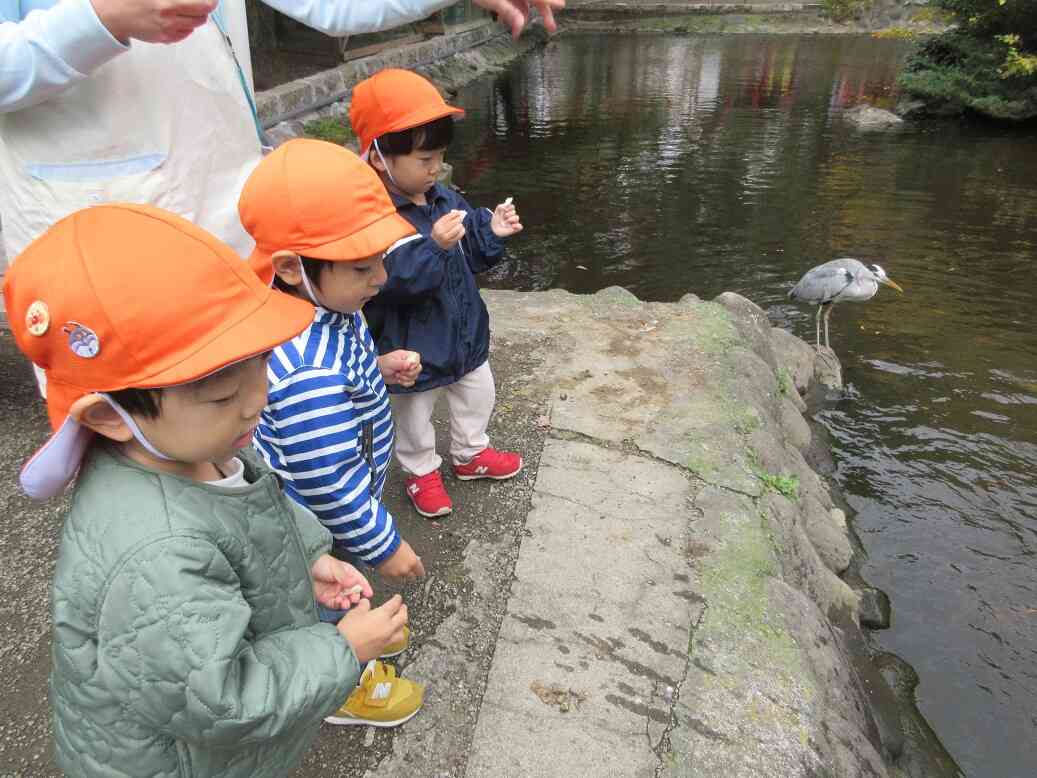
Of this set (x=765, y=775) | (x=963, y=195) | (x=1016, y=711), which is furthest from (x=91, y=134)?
(x=963, y=195)

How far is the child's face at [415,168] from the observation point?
2.18m

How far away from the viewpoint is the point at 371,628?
123cm

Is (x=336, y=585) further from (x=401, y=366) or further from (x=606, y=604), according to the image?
(x=606, y=604)

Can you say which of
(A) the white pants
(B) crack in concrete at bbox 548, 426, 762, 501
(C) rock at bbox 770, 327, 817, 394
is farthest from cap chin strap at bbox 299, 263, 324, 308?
(C) rock at bbox 770, 327, 817, 394

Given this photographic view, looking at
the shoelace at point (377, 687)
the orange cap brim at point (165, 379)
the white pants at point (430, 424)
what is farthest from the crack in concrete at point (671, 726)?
the orange cap brim at point (165, 379)

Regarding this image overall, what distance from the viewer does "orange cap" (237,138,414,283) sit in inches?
60.6

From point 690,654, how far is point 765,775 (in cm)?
36

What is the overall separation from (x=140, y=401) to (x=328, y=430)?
0.55 metres

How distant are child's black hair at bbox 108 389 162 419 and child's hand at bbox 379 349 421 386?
92 centimetres

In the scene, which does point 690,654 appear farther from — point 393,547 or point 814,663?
point 393,547

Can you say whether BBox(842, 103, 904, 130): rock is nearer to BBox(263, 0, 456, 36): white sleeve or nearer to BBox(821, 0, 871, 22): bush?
BBox(263, 0, 456, 36): white sleeve

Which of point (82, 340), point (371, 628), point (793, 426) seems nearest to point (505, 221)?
point (371, 628)

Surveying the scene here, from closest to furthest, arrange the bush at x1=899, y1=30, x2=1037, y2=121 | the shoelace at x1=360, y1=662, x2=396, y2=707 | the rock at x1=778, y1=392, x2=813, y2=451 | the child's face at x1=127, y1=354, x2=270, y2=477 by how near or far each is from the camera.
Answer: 1. the child's face at x1=127, y1=354, x2=270, y2=477
2. the shoelace at x1=360, y1=662, x2=396, y2=707
3. the rock at x1=778, y1=392, x2=813, y2=451
4. the bush at x1=899, y1=30, x2=1037, y2=121

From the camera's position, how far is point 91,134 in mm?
1562
